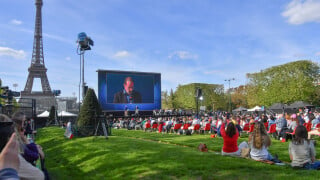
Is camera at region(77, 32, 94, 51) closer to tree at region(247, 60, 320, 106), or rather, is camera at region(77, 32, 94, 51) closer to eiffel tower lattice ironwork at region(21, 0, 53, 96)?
tree at region(247, 60, 320, 106)

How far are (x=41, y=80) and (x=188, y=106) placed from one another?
35.5 meters

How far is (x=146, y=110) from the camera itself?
147ft

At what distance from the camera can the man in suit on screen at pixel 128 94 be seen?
1701 inches

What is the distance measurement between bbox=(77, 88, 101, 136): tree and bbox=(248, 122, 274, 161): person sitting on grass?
10.5m

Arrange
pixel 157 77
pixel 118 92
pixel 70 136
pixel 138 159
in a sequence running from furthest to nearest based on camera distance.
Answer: pixel 157 77
pixel 118 92
pixel 70 136
pixel 138 159

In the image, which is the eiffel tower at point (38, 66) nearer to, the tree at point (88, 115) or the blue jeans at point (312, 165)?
the tree at point (88, 115)

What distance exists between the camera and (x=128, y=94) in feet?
145

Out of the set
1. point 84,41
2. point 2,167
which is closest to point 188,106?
point 84,41

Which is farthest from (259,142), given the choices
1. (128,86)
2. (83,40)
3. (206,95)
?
(206,95)

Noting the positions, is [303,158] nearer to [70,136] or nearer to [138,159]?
[138,159]

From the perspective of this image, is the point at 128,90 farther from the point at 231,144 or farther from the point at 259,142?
the point at 259,142

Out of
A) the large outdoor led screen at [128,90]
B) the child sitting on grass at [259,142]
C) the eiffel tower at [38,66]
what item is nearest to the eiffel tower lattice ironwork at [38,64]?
the eiffel tower at [38,66]

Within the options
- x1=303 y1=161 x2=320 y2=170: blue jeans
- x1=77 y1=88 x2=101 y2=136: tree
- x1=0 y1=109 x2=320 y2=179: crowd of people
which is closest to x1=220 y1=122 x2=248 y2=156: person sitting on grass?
x1=0 y1=109 x2=320 y2=179: crowd of people

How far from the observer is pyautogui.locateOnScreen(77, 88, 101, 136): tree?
54.9 ft
